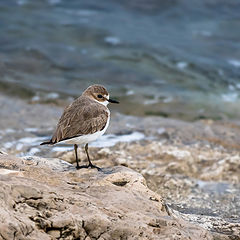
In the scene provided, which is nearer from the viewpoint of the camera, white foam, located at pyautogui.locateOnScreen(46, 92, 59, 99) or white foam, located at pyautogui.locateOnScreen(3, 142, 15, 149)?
white foam, located at pyautogui.locateOnScreen(3, 142, 15, 149)

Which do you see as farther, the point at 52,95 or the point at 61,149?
the point at 52,95

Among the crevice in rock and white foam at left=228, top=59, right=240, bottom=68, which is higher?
the crevice in rock

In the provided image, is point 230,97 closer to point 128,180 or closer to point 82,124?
point 82,124

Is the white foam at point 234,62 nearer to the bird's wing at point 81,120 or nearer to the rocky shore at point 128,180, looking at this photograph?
the rocky shore at point 128,180

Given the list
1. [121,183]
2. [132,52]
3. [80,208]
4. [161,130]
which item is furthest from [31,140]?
[132,52]

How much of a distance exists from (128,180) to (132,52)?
35.5 ft

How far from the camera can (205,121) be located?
11.8 metres

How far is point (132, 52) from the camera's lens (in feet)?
52.7

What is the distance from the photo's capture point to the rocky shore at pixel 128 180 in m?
4.60

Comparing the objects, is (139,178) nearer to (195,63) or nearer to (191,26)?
(195,63)

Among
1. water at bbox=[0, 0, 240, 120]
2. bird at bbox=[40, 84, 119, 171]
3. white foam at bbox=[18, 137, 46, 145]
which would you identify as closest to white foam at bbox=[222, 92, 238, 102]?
water at bbox=[0, 0, 240, 120]

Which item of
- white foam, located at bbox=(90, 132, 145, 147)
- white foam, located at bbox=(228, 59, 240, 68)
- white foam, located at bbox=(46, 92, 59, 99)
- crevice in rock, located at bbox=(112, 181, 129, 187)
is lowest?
white foam, located at bbox=(228, 59, 240, 68)

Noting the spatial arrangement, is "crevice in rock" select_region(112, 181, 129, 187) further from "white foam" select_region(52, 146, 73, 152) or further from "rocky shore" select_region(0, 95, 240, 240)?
"white foam" select_region(52, 146, 73, 152)

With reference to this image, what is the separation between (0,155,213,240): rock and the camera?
4.43m
